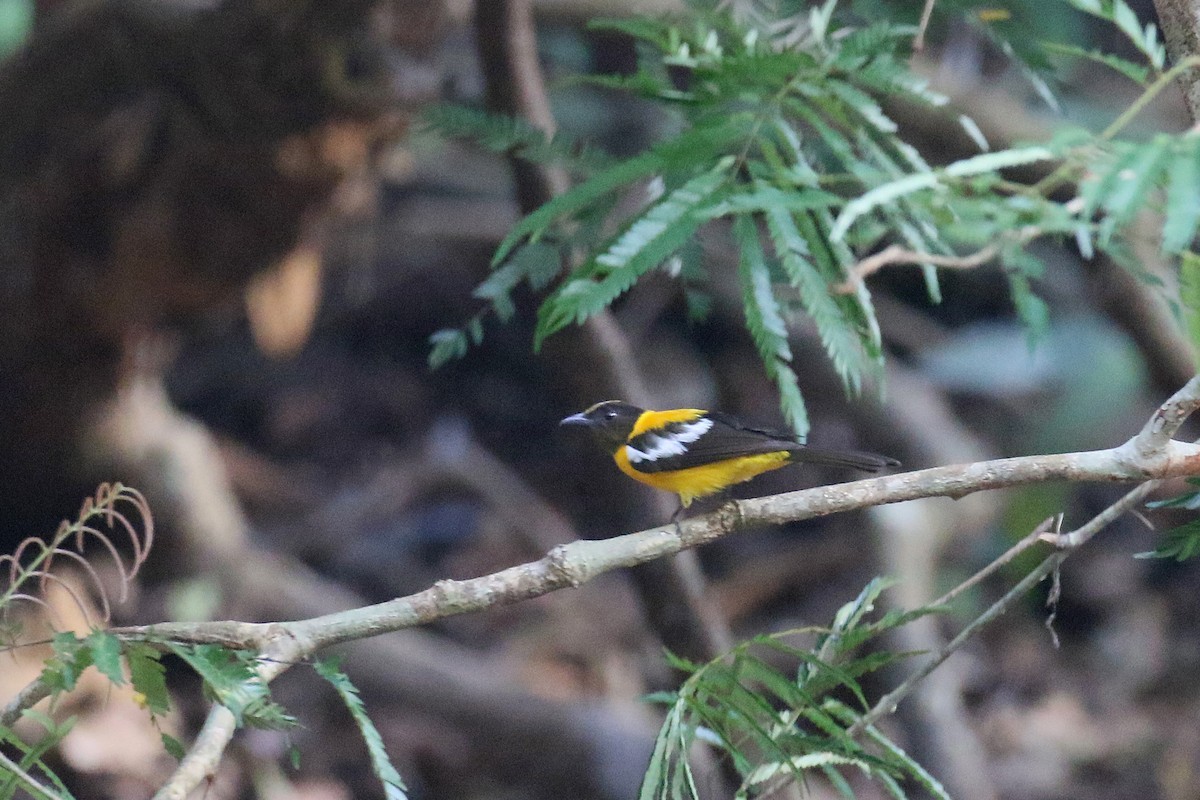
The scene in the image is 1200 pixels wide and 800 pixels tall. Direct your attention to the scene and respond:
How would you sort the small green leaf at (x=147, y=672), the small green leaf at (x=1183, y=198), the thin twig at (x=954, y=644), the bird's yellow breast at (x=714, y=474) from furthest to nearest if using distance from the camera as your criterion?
the bird's yellow breast at (x=714, y=474)
the thin twig at (x=954, y=644)
the small green leaf at (x=147, y=672)
the small green leaf at (x=1183, y=198)

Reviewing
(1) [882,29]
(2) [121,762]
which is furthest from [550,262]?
(2) [121,762]

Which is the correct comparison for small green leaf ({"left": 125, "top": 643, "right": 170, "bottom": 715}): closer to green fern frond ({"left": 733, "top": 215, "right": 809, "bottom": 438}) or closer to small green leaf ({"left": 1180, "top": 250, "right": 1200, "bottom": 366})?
green fern frond ({"left": 733, "top": 215, "right": 809, "bottom": 438})

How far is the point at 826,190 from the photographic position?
7.82ft

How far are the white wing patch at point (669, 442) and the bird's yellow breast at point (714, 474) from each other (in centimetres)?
5

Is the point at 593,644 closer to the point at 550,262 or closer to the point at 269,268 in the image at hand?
the point at 269,268

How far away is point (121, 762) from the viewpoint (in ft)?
15.4

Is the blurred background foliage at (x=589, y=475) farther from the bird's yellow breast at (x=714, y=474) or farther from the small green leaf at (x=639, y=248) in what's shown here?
the small green leaf at (x=639, y=248)

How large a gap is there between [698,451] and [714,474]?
100mm

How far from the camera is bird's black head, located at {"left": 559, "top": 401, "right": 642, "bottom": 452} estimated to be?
324 cm

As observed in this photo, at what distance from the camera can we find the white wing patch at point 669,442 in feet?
9.87

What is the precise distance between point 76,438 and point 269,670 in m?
3.58

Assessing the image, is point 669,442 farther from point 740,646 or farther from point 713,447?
point 740,646

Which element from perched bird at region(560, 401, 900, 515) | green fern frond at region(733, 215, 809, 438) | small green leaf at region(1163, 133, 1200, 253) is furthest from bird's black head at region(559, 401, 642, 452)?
small green leaf at region(1163, 133, 1200, 253)

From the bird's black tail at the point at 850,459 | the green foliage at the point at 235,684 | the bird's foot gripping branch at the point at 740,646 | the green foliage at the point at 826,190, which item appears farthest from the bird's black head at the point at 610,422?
the green foliage at the point at 235,684
